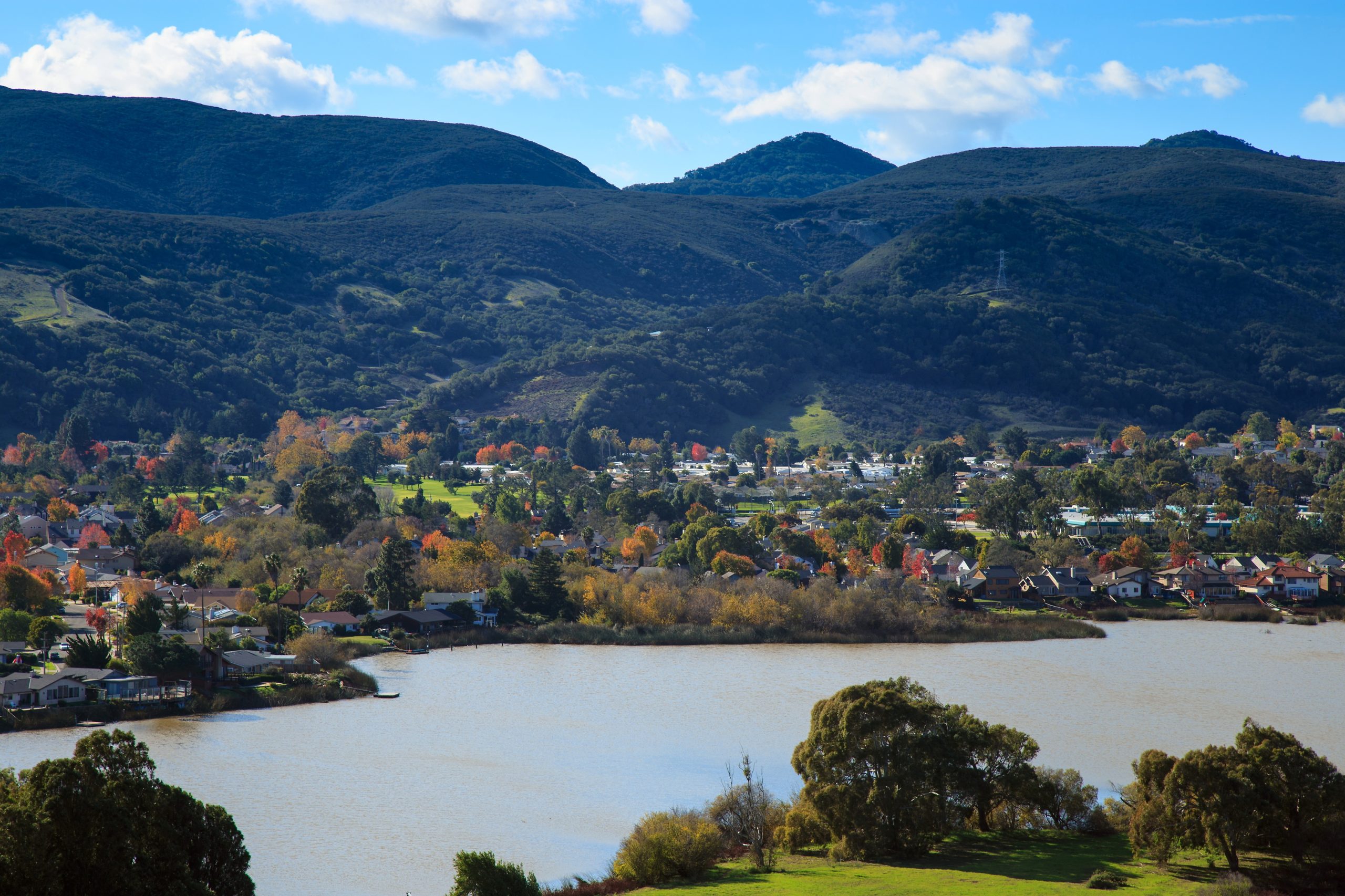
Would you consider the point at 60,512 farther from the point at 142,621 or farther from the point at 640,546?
the point at 142,621

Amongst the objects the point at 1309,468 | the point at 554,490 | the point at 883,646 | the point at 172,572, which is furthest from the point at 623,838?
the point at 1309,468

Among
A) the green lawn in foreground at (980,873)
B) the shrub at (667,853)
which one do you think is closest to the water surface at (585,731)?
the shrub at (667,853)

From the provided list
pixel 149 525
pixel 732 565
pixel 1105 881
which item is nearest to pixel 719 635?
pixel 732 565

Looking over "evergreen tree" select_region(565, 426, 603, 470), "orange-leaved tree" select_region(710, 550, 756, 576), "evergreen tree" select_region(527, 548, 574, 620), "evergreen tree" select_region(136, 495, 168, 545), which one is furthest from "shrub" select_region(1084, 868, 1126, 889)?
"evergreen tree" select_region(565, 426, 603, 470)

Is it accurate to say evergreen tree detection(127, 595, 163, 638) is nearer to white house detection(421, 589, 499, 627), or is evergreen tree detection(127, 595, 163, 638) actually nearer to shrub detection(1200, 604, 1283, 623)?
white house detection(421, 589, 499, 627)

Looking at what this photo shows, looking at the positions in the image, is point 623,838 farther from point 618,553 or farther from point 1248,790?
point 618,553

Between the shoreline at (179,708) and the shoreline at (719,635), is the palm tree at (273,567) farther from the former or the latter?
the shoreline at (179,708)
